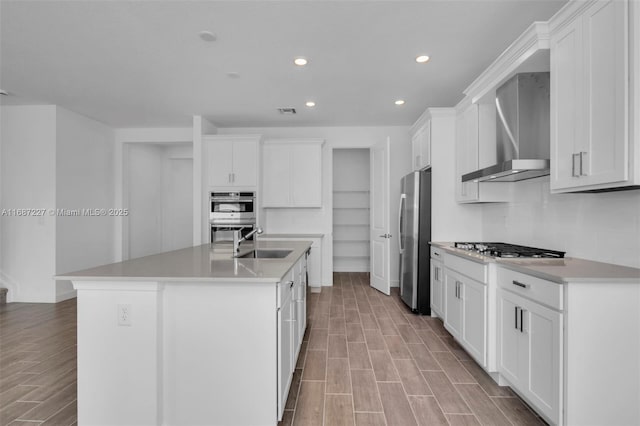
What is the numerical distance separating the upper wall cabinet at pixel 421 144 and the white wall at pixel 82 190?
514 centimetres

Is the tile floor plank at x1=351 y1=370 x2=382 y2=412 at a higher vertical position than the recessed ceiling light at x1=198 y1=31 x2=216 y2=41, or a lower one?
lower

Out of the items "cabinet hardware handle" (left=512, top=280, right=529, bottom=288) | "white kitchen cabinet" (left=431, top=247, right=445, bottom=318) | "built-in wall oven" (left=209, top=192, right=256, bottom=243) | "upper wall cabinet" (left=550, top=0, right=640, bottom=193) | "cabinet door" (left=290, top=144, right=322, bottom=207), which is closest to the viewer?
"upper wall cabinet" (left=550, top=0, right=640, bottom=193)

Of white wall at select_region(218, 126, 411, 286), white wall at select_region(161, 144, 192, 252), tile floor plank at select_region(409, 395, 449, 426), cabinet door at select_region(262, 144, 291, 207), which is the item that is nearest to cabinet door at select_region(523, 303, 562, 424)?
tile floor plank at select_region(409, 395, 449, 426)

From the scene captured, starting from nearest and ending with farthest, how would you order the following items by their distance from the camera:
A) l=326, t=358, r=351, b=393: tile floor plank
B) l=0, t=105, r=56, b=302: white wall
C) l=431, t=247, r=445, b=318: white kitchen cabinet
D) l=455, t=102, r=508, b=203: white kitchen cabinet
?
l=326, t=358, r=351, b=393: tile floor plank → l=455, t=102, r=508, b=203: white kitchen cabinet → l=431, t=247, r=445, b=318: white kitchen cabinet → l=0, t=105, r=56, b=302: white wall

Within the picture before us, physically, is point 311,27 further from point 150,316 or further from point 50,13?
point 150,316

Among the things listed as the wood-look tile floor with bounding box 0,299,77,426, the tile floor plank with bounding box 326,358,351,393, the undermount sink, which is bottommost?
the wood-look tile floor with bounding box 0,299,77,426

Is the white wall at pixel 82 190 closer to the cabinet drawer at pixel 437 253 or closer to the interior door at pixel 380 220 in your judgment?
the interior door at pixel 380 220

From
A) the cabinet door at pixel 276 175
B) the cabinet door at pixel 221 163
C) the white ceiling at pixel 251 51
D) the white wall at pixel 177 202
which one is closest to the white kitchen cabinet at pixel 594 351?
the white ceiling at pixel 251 51

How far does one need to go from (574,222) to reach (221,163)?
441cm

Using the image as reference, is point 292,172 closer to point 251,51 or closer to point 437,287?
point 251,51

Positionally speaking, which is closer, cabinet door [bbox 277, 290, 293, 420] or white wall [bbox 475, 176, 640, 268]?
cabinet door [bbox 277, 290, 293, 420]

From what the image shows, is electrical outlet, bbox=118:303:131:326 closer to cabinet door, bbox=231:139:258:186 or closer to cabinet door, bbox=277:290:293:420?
cabinet door, bbox=277:290:293:420

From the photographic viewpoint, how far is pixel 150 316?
165 centimetres

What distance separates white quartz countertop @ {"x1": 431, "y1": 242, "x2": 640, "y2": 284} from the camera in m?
1.58
